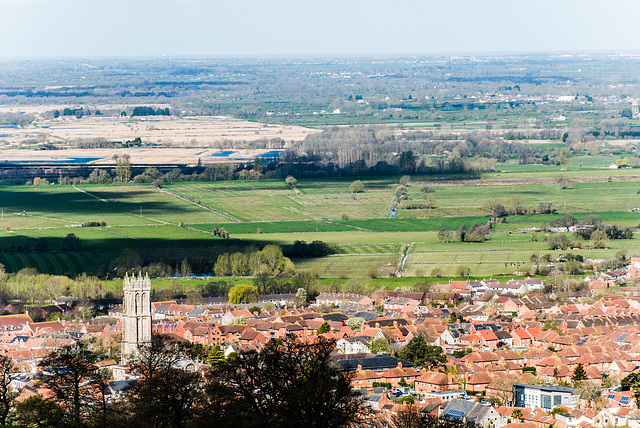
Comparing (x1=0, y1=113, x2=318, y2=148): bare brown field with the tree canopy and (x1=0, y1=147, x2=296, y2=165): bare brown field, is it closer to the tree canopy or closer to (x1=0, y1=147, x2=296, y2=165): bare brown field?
(x1=0, y1=147, x2=296, y2=165): bare brown field

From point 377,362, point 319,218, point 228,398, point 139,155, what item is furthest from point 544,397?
point 139,155

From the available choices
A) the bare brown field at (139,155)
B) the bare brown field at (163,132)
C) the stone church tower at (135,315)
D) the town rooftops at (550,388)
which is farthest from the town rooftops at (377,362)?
the bare brown field at (163,132)

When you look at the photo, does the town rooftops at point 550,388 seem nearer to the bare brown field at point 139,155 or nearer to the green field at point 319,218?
the green field at point 319,218

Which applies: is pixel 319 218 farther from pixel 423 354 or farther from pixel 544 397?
pixel 544 397

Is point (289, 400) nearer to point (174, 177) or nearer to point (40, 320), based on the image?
point (40, 320)

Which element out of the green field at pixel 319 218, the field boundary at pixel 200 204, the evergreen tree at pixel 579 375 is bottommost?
the field boundary at pixel 200 204
